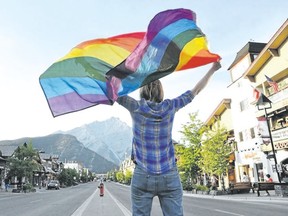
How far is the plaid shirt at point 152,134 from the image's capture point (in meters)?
2.74

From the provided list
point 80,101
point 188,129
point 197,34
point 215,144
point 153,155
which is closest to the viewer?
point 153,155

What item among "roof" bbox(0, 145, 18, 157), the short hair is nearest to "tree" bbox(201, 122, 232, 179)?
the short hair

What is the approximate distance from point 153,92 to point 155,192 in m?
0.93

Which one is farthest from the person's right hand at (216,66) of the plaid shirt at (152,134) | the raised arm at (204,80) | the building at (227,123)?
the building at (227,123)

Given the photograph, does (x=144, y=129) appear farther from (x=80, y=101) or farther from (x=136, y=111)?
(x=80, y=101)

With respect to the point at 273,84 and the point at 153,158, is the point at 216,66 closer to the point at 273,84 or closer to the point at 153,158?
the point at 153,158

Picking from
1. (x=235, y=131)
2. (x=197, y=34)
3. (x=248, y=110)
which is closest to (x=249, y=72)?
(x=248, y=110)

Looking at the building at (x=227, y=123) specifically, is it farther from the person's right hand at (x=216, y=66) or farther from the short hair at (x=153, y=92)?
the short hair at (x=153, y=92)

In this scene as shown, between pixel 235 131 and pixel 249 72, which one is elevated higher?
pixel 249 72

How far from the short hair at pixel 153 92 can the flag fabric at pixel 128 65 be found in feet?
Answer: 0.61

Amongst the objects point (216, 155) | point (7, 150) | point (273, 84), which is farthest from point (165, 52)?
point (7, 150)

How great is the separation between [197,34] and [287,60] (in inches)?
1124

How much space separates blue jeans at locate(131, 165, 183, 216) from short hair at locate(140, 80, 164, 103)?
0.69 m

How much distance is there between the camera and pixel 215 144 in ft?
113
